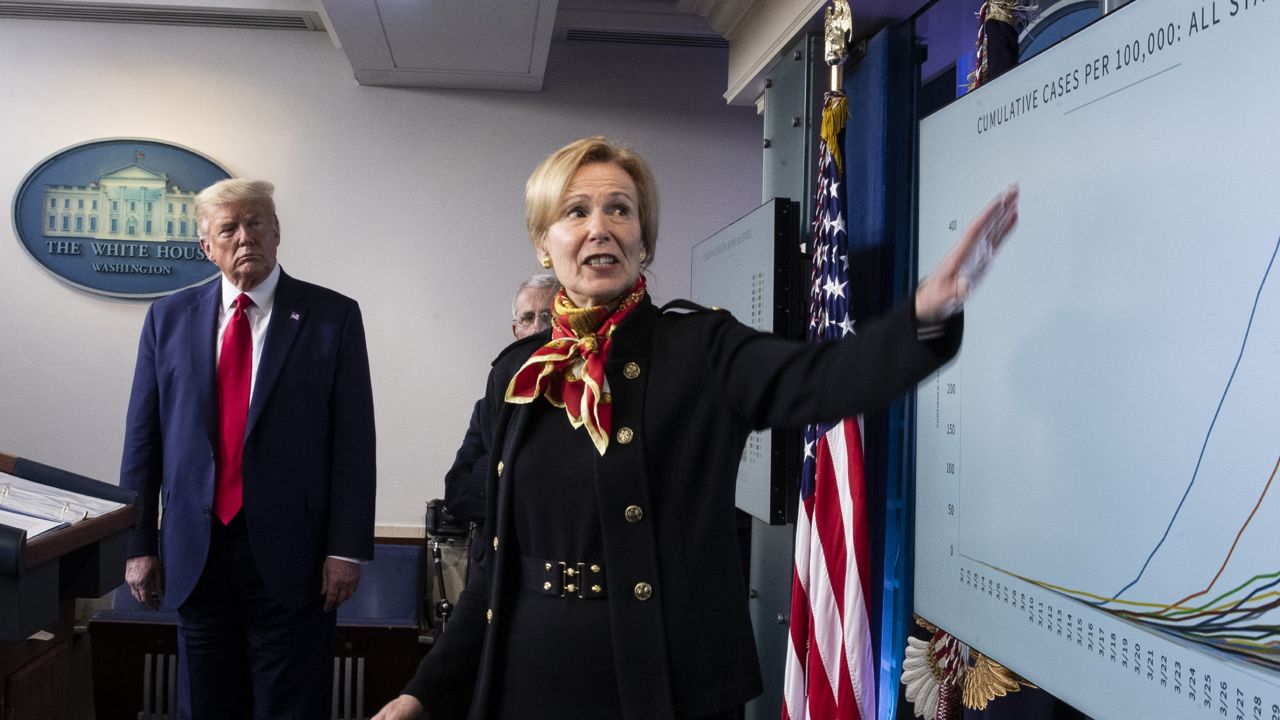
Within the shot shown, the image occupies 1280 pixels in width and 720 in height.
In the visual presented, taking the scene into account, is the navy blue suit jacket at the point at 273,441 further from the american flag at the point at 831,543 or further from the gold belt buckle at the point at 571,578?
the gold belt buckle at the point at 571,578

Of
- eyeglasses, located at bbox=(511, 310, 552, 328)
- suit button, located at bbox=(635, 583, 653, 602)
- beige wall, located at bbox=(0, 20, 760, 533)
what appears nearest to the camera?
suit button, located at bbox=(635, 583, 653, 602)

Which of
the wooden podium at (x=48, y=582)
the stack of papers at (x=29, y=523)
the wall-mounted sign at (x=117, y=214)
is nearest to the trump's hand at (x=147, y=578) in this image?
the wooden podium at (x=48, y=582)

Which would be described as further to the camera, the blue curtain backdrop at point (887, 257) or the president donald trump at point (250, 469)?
the blue curtain backdrop at point (887, 257)

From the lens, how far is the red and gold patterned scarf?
122cm

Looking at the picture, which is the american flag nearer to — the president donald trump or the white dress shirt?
the president donald trump

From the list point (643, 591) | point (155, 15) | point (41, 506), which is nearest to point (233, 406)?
point (41, 506)

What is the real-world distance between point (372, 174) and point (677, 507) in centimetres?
394

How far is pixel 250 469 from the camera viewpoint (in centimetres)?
228

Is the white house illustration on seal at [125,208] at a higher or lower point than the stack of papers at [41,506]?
higher

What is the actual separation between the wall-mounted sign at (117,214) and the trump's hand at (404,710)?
12.8ft

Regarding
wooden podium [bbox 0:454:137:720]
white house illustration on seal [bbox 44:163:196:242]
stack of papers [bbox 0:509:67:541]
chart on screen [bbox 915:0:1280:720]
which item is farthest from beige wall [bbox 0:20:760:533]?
stack of papers [bbox 0:509:67:541]

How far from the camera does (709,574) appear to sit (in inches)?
45.5

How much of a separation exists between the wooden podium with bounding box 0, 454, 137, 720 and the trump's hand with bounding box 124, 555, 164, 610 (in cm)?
16

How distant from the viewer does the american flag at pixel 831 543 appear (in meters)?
2.27
